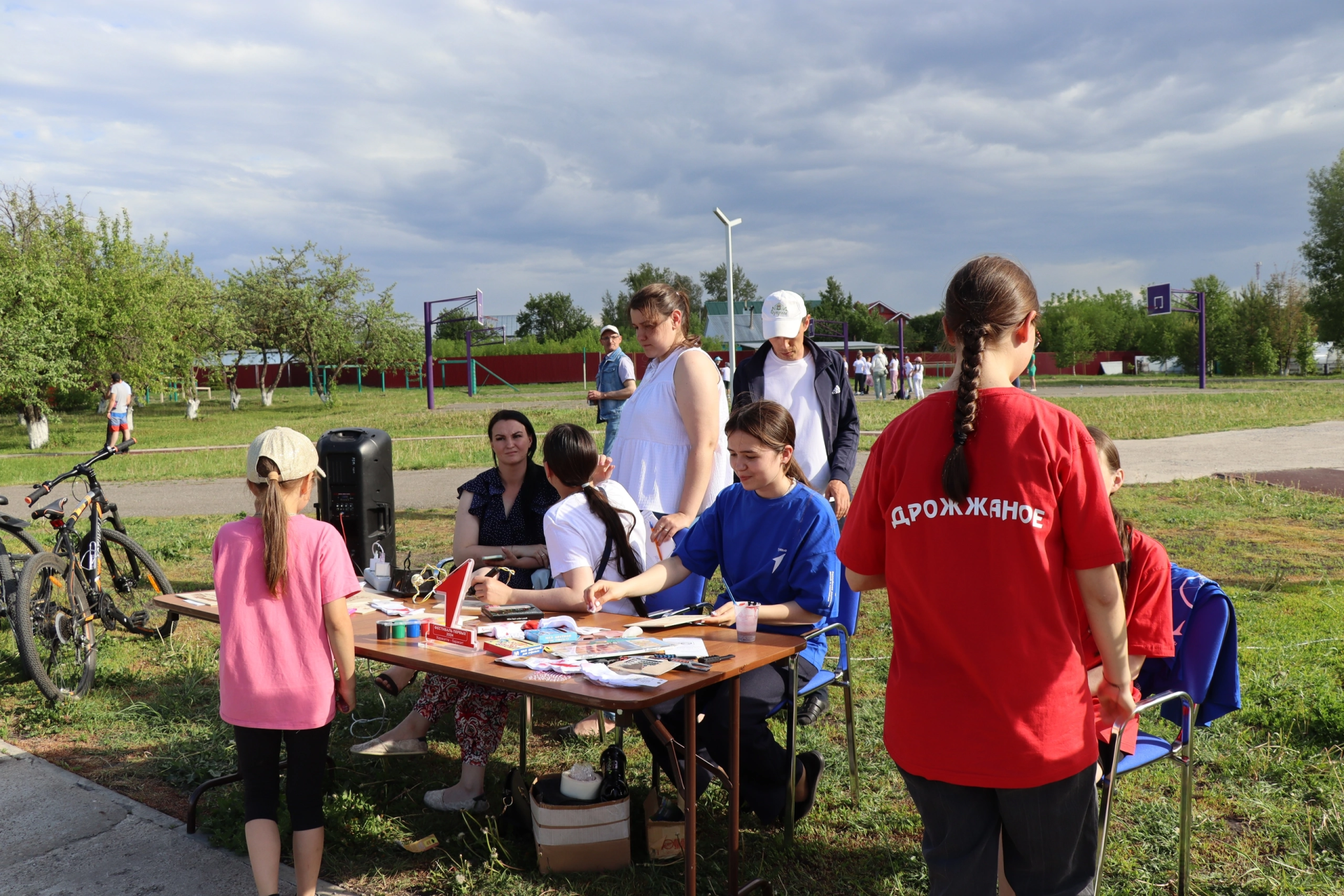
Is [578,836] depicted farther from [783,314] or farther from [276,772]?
[783,314]

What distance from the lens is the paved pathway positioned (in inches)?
459

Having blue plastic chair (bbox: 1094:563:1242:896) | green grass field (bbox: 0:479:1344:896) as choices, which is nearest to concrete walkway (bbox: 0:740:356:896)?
green grass field (bbox: 0:479:1344:896)

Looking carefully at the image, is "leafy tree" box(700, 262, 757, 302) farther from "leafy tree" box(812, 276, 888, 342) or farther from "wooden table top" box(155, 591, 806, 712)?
"wooden table top" box(155, 591, 806, 712)

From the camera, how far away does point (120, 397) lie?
808 inches

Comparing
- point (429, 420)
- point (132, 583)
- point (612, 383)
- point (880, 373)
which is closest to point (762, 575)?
point (132, 583)

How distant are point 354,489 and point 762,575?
3.40 m

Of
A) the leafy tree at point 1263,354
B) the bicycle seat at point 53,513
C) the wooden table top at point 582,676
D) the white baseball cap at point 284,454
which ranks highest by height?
the leafy tree at point 1263,354

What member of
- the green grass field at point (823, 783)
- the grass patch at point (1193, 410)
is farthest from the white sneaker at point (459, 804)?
the grass patch at point (1193, 410)

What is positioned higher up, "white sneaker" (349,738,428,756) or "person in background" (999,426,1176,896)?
"person in background" (999,426,1176,896)

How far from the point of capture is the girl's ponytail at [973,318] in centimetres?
183

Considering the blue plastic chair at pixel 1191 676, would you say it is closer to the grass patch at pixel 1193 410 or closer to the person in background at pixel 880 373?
the grass patch at pixel 1193 410

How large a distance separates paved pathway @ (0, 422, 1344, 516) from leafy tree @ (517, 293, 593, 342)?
7373 cm

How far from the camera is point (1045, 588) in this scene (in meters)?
1.85

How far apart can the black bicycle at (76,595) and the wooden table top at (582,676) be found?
1937 millimetres
